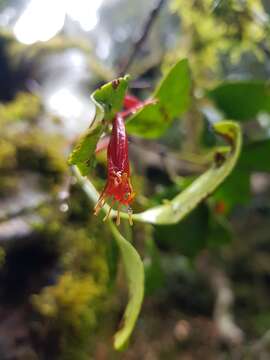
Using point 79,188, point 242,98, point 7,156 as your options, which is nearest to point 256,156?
point 242,98

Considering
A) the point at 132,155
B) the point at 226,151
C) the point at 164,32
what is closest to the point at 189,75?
the point at 226,151

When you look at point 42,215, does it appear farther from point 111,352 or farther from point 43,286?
point 111,352

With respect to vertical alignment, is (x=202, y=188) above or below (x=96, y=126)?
below

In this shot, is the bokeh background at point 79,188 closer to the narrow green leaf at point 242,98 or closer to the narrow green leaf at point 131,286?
the narrow green leaf at point 242,98

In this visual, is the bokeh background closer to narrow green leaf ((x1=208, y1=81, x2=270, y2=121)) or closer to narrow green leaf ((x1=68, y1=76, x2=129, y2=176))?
narrow green leaf ((x1=208, y1=81, x2=270, y2=121))

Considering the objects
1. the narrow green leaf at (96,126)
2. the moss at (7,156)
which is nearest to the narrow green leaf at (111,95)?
the narrow green leaf at (96,126)

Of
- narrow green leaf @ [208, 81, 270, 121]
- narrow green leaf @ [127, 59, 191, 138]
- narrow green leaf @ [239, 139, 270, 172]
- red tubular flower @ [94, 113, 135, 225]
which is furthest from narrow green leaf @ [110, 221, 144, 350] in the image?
narrow green leaf @ [208, 81, 270, 121]

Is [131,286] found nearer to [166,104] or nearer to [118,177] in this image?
[118,177]
